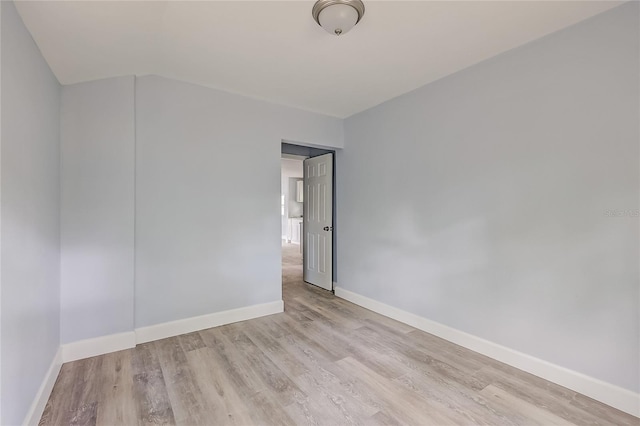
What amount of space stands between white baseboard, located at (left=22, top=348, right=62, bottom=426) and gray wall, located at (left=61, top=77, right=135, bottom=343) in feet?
0.81

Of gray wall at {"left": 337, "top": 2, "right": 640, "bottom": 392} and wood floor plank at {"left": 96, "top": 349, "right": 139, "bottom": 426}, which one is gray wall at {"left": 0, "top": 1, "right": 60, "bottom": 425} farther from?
gray wall at {"left": 337, "top": 2, "right": 640, "bottom": 392}

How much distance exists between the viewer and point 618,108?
1834 mm

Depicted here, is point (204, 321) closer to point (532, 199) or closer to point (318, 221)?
point (318, 221)

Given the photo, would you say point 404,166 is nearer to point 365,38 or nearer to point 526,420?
point 365,38

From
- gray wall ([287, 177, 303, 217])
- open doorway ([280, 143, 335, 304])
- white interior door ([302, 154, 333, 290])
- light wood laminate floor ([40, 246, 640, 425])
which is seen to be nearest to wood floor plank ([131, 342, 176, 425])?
light wood laminate floor ([40, 246, 640, 425])

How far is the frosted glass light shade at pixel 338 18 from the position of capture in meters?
1.73

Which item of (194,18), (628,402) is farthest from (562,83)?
(194,18)

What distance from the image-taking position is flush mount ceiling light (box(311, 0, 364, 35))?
171cm

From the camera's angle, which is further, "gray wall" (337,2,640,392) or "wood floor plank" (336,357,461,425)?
"gray wall" (337,2,640,392)

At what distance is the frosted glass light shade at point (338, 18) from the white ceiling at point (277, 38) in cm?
12

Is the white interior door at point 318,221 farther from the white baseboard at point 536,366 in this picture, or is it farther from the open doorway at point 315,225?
the white baseboard at point 536,366

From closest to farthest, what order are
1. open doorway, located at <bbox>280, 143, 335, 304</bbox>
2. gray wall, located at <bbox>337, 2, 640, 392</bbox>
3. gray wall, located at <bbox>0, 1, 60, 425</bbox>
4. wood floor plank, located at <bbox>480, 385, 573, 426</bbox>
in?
gray wall, located at <bbox>0, 1, 60, 425</bbox> < wood floor plank, located at <bbox>480, 385, 573, 426</bbox> < gray wall, located at <bbox>337, 2, 640, 392</bbox> < open doorway, located at <bbox>280, 143, 335, 304</bbox>

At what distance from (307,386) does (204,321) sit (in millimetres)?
1462

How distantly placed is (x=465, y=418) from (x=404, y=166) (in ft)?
7.48
